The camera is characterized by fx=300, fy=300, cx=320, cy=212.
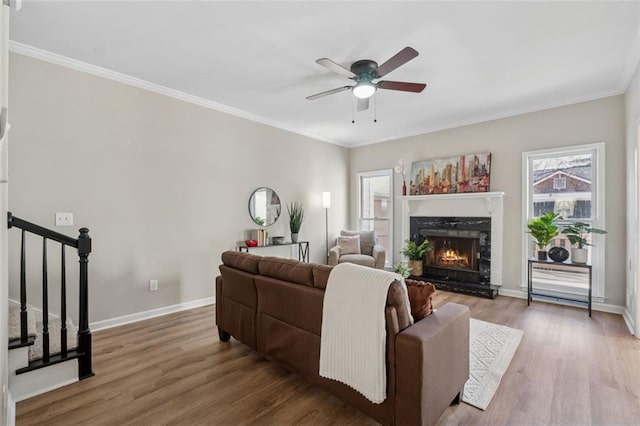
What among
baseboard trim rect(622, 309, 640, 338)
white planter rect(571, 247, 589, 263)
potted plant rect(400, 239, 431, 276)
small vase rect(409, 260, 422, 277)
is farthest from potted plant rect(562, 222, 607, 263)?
small vase rect(409, 260, 422, 277)

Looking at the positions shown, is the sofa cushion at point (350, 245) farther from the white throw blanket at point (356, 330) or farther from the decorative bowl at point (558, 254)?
the white throw blanket at point (356, 330)

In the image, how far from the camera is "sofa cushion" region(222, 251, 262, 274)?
8.38 ft

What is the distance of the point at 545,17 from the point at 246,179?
3.79m

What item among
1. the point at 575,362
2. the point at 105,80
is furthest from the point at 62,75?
the point at 575,362

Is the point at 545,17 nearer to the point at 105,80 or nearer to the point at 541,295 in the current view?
the point at 541,295

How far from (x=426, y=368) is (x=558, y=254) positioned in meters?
3.45

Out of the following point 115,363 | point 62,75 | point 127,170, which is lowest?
point 115,363

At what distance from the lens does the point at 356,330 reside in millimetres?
1706

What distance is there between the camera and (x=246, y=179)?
15.0 feet

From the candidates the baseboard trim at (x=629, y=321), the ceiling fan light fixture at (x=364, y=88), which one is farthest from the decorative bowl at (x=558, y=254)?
the ceiling fan light fixture at (x=364, y=88)

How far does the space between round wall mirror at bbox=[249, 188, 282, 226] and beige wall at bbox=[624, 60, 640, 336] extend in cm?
436

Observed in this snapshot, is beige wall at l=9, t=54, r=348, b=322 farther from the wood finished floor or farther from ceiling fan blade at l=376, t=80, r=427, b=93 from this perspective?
ceiling fan blade at l=376, t=80, r=427, b=93

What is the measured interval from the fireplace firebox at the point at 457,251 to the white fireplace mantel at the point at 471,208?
0.07m

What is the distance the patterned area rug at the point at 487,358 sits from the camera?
6.74ft
